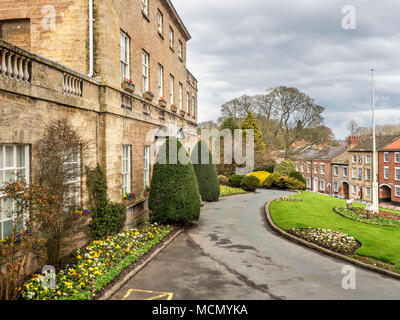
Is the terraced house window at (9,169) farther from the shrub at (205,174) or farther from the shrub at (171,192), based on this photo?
the shrub at (205,174)

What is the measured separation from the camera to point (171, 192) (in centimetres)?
1212

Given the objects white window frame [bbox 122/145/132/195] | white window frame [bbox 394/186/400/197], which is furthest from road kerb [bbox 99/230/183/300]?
white window frame [bbox 394/186/400/197]

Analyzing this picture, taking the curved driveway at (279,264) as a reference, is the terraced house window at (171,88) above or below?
above

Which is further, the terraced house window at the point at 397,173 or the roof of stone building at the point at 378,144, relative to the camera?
the roof of stone building at the point at 378,144

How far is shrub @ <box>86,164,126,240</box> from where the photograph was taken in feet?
31.8

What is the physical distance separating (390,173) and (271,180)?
22.7 meters

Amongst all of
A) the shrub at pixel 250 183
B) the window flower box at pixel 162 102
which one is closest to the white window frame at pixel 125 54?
the window flower box at pixel 162 102

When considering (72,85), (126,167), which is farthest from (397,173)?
(72,85)

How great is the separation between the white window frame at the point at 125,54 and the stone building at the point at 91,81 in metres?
0.04

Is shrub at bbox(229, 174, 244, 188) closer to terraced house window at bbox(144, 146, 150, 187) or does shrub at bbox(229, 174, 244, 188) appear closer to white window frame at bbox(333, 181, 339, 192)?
terraced house window at bbox(144, 146, 150, 187)

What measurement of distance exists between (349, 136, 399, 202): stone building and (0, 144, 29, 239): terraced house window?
159 feet

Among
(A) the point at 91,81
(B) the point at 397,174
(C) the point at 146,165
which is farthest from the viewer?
(B) the point at 397,174

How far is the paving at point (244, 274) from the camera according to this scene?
6.66 metres

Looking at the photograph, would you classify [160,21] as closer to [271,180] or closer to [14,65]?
[14,65]
